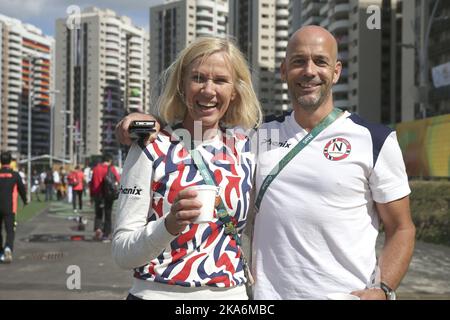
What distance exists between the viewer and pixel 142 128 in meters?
2.36

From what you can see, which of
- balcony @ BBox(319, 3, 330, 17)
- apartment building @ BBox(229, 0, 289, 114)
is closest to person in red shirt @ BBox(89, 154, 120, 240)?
balcony @ BBox(319, 3, 330, 17)

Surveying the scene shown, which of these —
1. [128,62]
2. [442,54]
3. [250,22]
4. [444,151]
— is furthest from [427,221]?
[250,22]

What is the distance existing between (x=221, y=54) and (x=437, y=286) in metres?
6.50

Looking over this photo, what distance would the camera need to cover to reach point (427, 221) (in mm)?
13000

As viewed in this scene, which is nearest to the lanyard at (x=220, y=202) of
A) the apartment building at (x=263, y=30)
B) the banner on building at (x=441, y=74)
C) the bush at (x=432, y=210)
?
the bush at (x=432, y=210)

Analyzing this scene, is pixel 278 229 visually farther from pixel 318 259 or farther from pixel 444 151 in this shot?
pixel 444 151

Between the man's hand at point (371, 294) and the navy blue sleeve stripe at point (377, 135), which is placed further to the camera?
the navy blue sleeve stripe at point (377, 135)

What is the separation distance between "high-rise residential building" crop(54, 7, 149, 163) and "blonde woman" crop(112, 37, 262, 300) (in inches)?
2970

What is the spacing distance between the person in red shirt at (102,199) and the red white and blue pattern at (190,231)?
10.2m

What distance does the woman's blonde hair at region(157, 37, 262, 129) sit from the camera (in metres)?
2.46

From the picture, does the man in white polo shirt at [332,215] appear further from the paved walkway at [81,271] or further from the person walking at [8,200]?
the person walking at [8,200]

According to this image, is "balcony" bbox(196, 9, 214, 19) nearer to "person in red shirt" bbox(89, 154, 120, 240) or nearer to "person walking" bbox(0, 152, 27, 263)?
"person in red shirt" bbox(89, 154, 120, 240)

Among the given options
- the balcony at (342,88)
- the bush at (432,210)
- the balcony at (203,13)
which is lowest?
the bush at (432,210)

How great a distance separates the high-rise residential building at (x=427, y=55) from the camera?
56844mm
